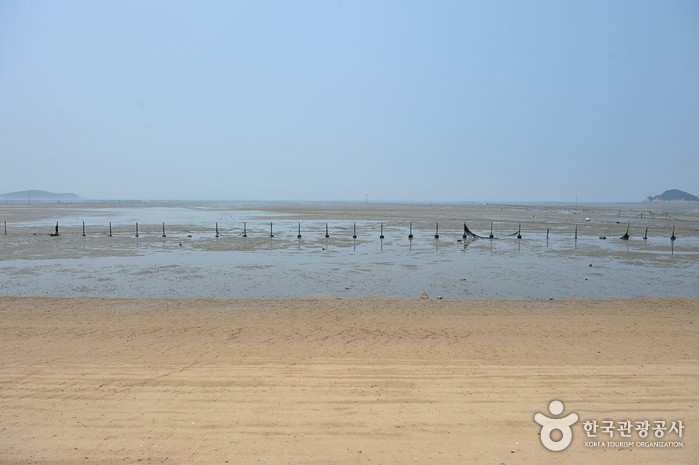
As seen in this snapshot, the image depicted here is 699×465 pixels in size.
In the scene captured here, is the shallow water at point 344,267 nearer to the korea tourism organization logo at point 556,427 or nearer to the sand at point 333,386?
the sand at point 333,386

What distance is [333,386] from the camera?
20.0 feet

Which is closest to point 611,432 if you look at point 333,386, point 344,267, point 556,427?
point 556,427

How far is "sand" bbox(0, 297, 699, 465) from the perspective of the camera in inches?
177

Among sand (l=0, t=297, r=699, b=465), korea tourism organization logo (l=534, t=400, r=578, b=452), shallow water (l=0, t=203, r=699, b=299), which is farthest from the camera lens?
shallow water (l=0, t=203, r=699, b=299)

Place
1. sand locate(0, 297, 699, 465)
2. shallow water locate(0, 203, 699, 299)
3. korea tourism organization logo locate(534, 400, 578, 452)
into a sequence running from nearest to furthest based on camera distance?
1. sand locate(0, 297, 699, 465)
2. korea tourism organization logo locate(534, 400, 578, 452)
3. shallow water locate(0, 203, 699, 299)

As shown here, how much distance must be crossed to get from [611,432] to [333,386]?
12.5 ft

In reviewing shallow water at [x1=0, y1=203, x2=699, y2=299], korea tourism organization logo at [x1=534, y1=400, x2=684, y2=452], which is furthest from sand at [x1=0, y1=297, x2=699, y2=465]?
shallow water at [x1=0, y1=203, x2=699, y2=299]

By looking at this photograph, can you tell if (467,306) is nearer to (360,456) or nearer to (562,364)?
(562,364)

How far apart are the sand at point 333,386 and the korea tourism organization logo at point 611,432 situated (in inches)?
2.5

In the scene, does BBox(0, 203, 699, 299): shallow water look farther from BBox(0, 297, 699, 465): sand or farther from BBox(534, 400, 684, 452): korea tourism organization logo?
BBox(534, 400, 684, 452): korea tourism organization logo

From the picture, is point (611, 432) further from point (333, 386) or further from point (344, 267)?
point (344, 267)

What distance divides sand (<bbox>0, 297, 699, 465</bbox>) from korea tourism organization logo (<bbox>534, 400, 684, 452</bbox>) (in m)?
0.06

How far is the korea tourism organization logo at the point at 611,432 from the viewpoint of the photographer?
15.3ft

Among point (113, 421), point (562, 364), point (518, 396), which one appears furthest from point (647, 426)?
point (113, 421)
